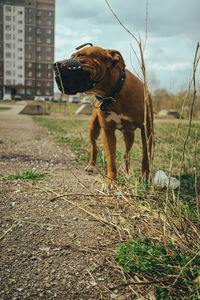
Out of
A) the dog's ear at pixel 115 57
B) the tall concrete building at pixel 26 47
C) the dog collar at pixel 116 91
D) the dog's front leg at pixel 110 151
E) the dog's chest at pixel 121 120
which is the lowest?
the dog's front leg at pixel 110 151

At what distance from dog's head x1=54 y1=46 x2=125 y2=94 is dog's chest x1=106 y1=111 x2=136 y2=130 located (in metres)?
0.44

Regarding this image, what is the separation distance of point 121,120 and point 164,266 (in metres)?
1.69

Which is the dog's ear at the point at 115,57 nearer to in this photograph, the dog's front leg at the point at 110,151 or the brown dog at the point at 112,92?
the brown dog at the point at 112,92

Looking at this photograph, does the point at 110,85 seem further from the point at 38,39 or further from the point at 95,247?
the point at 38,39

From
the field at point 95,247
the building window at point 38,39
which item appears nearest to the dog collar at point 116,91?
the field at point 95,247

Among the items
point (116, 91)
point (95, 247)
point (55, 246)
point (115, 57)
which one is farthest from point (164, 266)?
point (115, 57)

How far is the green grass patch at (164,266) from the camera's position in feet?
4.62

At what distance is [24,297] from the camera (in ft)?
4.65

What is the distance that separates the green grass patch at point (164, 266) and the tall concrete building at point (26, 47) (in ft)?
200

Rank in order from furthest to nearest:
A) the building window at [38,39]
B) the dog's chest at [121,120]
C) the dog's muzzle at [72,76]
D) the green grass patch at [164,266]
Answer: the building window at [38,39]
the dog's chest at [121,120]
the dog's muzzle at [72,76]
the green grass patch at [164,266]

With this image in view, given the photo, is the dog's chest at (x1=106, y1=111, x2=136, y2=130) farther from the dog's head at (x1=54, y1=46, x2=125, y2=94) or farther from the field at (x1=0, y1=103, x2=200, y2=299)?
the field at (x1=0, y1=103, x2=200, y2=299)

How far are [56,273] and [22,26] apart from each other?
222 feet

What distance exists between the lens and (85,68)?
2.36m

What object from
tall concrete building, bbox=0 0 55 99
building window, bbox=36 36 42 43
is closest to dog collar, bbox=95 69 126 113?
tall concrete building, bbox=0 0 55 99
